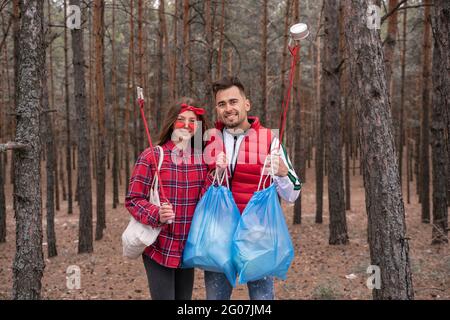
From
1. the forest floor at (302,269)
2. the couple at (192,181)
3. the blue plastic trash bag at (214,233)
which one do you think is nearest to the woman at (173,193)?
the couple at (192,181)

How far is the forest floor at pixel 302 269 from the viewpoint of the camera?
682cm

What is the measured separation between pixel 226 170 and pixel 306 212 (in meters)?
14.1

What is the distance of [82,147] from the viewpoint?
9.94m

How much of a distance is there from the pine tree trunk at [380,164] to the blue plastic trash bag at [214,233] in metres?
1.54

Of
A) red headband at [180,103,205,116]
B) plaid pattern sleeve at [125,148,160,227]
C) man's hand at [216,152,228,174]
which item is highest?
red headband at [180,103,205,116]

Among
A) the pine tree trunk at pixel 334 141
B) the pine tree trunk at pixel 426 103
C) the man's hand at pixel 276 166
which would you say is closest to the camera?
the man's hand at pixel 276 166

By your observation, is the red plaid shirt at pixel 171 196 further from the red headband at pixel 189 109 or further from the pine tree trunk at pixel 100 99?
the pine tree trunk at pixel 100 99

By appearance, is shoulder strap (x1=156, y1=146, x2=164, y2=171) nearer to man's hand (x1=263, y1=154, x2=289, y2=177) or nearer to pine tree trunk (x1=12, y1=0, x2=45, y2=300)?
man's hand (x1=263, y1=154, x2=289, y2=177)

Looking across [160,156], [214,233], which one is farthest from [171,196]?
[214,233]

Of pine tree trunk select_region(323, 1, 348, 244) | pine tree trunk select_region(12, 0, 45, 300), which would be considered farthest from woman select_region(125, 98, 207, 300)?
pine tree trunk select_region(323, 1, 348, 244)

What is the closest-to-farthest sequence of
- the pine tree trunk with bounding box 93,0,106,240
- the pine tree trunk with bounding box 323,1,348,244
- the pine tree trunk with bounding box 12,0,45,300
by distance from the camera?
1. the pine tree trunk with bounding box 12,0,45,300
2. the pine tree trunk with bounding box 323,1,348,244
3. the pine tree trunk with bounding box 93,0,106,240

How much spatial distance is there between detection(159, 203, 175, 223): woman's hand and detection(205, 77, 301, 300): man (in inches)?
16.2

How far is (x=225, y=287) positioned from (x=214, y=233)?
459mm

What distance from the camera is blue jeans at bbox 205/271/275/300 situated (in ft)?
9.55
